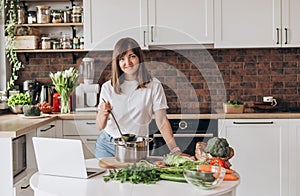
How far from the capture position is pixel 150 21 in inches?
184

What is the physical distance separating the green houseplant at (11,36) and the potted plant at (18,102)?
265 millimetres

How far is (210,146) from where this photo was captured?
8.13ft

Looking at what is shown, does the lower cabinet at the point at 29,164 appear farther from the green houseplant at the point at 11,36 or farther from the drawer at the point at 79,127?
the green houseplant at the point at 11,36

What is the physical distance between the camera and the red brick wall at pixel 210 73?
4.98 metres

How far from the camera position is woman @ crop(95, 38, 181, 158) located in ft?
9.82

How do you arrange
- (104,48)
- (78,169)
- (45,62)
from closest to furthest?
(78,169) → (104,48) → (45,62)

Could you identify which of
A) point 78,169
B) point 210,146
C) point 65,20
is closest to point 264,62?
point 65,20

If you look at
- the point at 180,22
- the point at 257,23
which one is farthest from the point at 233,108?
the point at 180,22

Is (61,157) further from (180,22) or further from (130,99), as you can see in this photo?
(180,22)

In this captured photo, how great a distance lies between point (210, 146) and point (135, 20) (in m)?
2.46

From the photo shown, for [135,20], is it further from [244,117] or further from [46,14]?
[244,117]

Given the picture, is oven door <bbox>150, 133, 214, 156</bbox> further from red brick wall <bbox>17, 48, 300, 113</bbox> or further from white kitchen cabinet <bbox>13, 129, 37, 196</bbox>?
white kitchen cabinet <bbox>13, 129, 37, 196</bbox>

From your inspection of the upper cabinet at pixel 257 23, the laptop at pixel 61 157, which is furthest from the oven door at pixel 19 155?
the upper cabinet at pixel 257 23

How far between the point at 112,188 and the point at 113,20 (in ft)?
9.16
